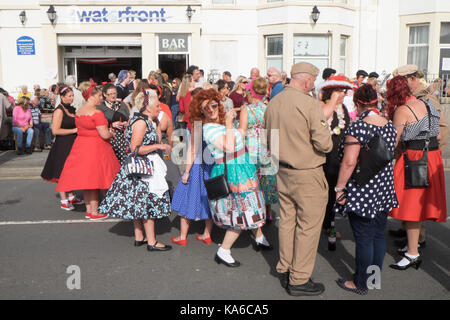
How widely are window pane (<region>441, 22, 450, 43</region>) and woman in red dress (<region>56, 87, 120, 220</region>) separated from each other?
48.8 ft

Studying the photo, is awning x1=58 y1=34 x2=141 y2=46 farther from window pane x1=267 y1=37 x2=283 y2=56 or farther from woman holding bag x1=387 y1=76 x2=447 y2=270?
woman holding bag x1=387 y1=76 x2=447 y2=270

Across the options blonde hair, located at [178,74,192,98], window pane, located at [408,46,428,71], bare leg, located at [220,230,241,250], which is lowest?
bare leg, located at [220,230,241,250]

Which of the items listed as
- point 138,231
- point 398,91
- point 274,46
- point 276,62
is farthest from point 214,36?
point 398,91

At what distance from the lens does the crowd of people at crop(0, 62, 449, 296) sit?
3654 millimetres

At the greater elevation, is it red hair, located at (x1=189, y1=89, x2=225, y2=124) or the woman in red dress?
red hair, located at (x1=189, y1=89, x2=225, y2=124)

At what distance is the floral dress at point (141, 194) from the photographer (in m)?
4.68

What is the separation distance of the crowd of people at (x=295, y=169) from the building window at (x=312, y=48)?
11.6 m

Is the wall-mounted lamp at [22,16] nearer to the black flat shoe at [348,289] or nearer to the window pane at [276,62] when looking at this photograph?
the window pane at [276,62]

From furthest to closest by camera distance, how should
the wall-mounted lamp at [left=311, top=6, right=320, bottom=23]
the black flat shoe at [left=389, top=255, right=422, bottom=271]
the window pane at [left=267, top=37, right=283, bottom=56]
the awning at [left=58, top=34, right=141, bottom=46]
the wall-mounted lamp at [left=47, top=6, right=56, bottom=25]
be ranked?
the window pane at [left=267, top=37, right=283, bottom=56] → the awning at [left=58, top=34, right=141, bottom=46] → the wall-mounted lamp at [left=311, top=6, right=320, bottom=23] → the wall-mounted lamp at [left=47, top=6, right=56, bottom=25] → the black flat shoe at [left=389, top=255, right=422, bottom=271]

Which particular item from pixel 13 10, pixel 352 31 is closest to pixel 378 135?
pixel 352 31

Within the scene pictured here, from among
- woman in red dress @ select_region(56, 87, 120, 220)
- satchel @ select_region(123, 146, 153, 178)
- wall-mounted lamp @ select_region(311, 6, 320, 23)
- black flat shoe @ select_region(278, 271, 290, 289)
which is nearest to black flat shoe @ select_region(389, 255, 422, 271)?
black flat shoe @ select_region(278, 271, 290, 289)

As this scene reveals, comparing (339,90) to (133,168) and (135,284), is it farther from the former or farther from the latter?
(135,284)

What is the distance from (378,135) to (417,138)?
0.89 m

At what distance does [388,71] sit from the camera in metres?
17.3
